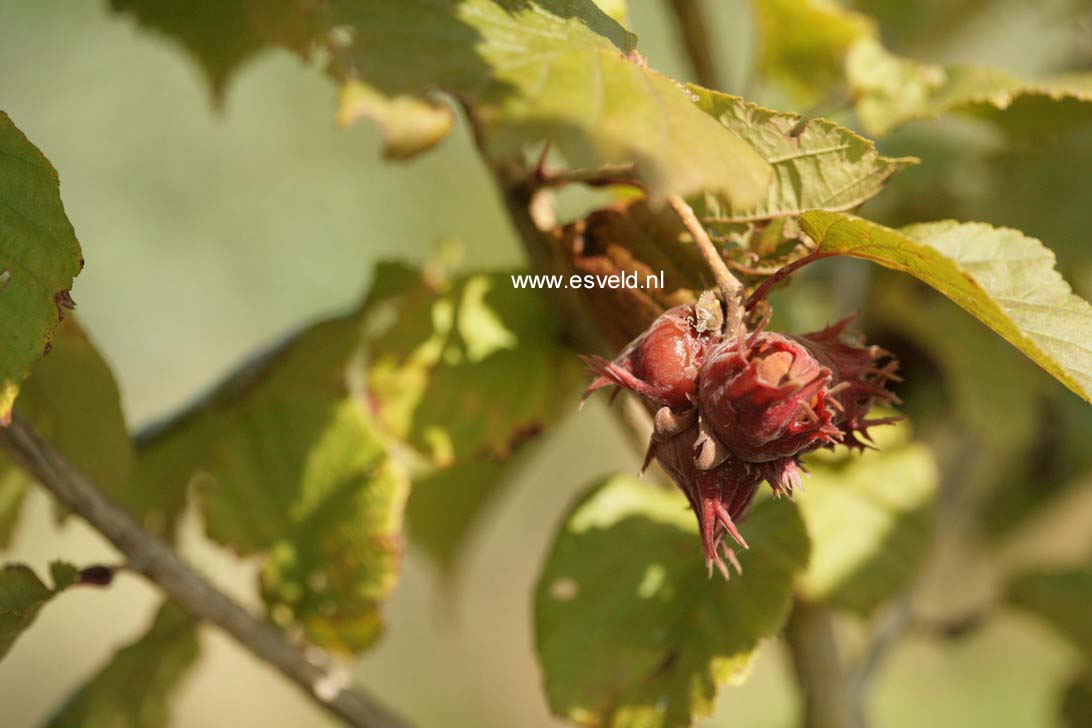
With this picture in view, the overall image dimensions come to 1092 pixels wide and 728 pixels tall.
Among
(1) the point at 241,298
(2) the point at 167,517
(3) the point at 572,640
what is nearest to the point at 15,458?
(2) the point at 167,517

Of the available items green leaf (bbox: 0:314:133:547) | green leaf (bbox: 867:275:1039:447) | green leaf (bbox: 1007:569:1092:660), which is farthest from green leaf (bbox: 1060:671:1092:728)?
green leaf (bbox: 0:314:133:547)

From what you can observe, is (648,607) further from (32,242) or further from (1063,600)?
(1063,600)

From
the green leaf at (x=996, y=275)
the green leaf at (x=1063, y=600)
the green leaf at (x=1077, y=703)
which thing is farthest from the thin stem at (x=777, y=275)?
the green leaf at (x=1077, y=703)

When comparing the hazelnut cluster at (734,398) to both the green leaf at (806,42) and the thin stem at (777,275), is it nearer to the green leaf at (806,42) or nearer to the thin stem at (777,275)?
the thin stem at (777,275)

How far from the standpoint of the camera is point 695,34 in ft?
3.10

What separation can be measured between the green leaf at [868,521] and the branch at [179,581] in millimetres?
396

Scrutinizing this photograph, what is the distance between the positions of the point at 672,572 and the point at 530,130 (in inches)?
16.0

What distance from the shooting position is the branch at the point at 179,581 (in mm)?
622

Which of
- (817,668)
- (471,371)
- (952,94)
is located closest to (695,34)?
(952,94)

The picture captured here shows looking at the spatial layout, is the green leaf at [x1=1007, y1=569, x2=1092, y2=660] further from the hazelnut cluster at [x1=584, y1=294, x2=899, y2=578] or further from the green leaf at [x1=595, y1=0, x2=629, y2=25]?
the green leaf at [x1=595, y1=0, x2=629, y2=25]

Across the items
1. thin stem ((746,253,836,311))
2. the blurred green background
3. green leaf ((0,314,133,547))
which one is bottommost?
the blurred green background

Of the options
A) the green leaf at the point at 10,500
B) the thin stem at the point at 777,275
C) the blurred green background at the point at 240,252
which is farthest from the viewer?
the blurred green background at the point at 240,252

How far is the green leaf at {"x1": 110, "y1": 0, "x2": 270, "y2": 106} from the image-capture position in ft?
3.03

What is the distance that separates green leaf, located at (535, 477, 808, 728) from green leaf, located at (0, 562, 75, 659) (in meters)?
0.34
